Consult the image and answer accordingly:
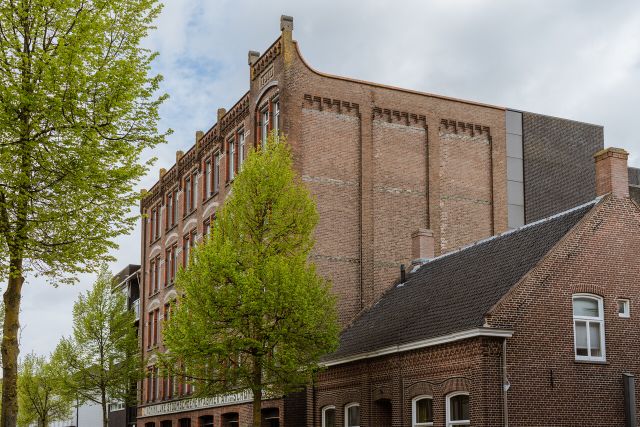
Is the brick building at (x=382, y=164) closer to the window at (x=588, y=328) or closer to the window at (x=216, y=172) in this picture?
the window at (x=216, y=172)

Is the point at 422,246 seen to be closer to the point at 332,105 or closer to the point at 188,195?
the point at 332,105

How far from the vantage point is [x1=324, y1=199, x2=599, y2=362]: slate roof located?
2402cm

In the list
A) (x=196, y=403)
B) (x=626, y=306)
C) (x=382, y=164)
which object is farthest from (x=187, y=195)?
(x=626, y=306)

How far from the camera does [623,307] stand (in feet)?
80.1

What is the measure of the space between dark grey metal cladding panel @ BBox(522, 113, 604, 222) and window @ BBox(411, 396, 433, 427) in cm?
1640

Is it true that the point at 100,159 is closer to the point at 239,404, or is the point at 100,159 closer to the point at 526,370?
the point at 526,370

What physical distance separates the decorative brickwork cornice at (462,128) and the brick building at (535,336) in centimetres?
A: 1162

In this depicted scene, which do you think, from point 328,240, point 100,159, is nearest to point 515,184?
point 328,240

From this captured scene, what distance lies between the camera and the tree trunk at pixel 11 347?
1794 centimetres

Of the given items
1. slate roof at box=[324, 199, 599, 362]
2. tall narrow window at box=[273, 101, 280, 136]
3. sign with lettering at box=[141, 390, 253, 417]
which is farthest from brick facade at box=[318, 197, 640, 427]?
tall narrow window at box=[273, 101, 280, 136]

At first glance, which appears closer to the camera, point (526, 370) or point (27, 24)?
point (27, 24)

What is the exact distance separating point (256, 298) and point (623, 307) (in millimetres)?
10059

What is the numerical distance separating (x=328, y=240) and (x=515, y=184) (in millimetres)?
10123

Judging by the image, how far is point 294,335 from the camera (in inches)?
997
